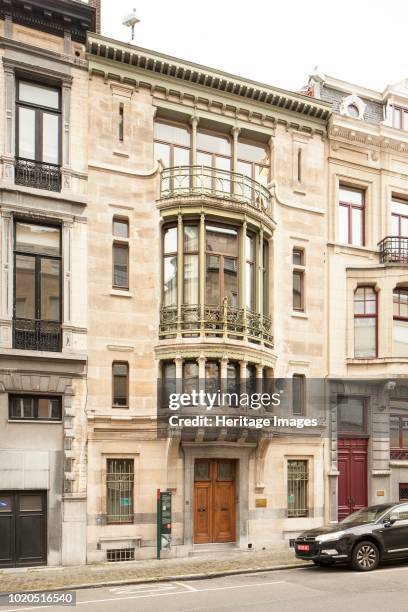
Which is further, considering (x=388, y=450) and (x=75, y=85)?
(x=388, y=450)

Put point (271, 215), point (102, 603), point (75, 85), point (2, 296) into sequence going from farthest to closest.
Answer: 1. point (271, 215)
2. point (75, 85)
3. point (2, 296)
4. point (102, 603)

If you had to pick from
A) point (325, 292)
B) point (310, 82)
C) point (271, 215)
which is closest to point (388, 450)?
point (325, 292)

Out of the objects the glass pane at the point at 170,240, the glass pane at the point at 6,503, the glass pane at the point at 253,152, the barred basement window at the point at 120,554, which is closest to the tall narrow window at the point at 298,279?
the glass pane at the point at 253,152

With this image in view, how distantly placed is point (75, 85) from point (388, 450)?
15.9m

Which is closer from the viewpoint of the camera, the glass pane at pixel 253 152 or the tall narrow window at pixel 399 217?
the glass pane at pixel 253 152

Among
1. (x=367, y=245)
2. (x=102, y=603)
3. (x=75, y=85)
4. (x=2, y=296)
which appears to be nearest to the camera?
(x=102, y=603)

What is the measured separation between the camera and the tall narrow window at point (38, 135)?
23.1m

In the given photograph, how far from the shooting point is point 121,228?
24.7 metres

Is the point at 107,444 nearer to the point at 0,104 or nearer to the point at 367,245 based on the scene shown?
the point at 0,104

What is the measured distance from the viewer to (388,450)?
28.0m

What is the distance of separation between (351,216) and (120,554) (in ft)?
46.4

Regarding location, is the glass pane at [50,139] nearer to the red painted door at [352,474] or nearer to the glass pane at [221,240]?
the glass pane at [221,240]

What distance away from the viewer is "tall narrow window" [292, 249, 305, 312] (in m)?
27.5

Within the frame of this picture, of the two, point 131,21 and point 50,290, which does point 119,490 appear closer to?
point 50,290
